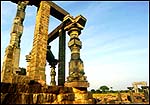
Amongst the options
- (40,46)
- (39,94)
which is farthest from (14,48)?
(39,94)

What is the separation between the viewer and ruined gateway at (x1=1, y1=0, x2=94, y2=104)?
469 cm

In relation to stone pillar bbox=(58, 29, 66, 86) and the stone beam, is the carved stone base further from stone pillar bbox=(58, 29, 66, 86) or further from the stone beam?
the stone beam

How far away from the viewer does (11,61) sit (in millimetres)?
8125

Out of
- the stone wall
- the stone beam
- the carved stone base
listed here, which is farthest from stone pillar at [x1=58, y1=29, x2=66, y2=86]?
the stone wall

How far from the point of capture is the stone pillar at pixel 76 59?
22.0 ft

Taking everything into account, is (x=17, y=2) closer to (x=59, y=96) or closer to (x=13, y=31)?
(x=13, y=31)

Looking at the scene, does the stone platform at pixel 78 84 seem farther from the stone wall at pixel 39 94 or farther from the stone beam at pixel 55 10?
the stone beam at pixel 55 10

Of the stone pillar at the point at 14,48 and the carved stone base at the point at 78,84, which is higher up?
the stone pillar at the point at 14,48

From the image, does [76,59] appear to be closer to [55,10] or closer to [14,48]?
[14,48]

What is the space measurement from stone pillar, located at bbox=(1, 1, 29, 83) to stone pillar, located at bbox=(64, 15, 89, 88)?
2887 mm

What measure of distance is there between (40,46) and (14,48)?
1514 mm

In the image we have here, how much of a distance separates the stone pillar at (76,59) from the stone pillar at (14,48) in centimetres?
289

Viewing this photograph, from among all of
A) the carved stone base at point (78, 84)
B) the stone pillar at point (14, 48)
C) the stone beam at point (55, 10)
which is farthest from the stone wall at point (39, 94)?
the stone beam at point (55, 10)

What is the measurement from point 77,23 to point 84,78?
2812mm
